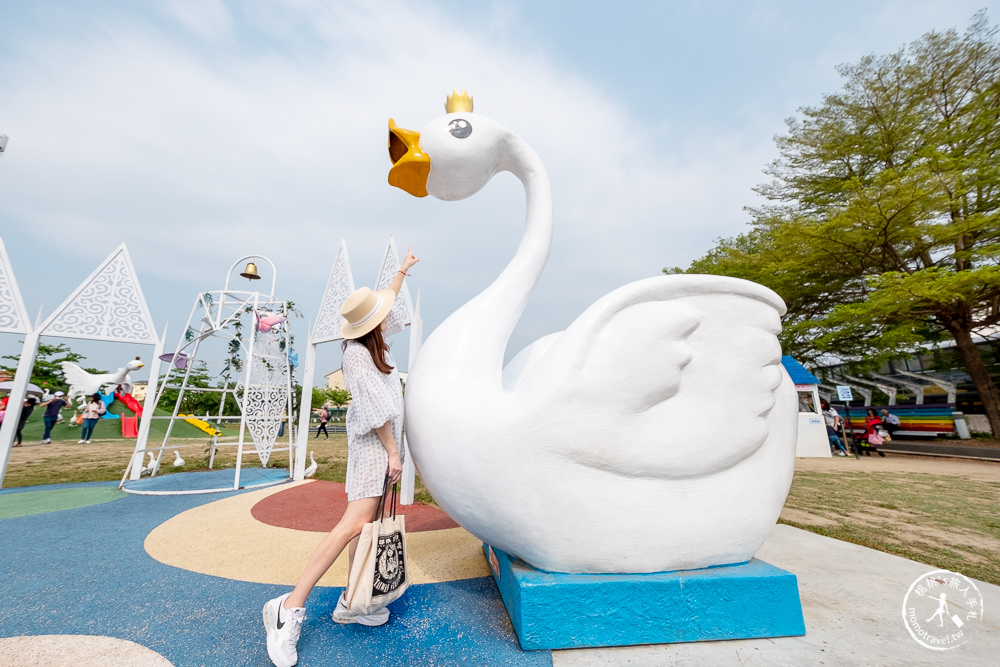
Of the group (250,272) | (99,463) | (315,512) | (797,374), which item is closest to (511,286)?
(315,512)

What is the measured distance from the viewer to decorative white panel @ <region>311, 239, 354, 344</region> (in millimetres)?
4781

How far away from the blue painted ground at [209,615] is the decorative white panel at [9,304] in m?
2.80

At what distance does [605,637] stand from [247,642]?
1.30m

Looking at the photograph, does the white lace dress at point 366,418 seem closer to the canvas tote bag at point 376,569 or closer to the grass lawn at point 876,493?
the canvas tote bag at point 376,569

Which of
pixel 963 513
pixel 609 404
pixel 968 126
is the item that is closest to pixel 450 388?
pixel 609 404

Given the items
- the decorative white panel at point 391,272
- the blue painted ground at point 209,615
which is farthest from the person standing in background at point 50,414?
the decorative white panel at point 391,272

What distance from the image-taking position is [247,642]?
4.93 ft

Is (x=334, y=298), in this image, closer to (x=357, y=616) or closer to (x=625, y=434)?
(x=357, y=616)

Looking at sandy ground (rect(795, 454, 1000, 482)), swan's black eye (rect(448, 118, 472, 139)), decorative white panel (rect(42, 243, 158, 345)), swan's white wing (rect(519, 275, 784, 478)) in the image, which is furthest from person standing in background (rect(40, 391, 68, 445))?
sandy ground (rect(795, 454, 1000, 482))

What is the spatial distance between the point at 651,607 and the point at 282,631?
4.21 feet

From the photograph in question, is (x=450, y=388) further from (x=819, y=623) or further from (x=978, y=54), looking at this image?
(x=978, y=54)

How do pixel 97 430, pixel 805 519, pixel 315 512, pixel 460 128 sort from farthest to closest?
pixel 97 430, pixel 315 512, pixel 805 519, pixel 460 128

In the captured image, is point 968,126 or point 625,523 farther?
point 968,126

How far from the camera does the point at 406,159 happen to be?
1988 mm
